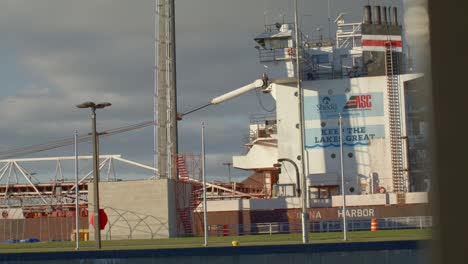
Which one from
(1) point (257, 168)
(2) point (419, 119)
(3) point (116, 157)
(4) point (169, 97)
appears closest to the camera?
(2) point (419, 119)

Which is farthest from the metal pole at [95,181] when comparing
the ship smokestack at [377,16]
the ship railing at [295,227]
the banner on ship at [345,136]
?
the ship smokestack at [377,16]

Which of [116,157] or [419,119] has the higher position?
[116,157]

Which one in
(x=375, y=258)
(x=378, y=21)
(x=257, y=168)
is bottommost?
(x=375, y=258)

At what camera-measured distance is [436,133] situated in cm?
151

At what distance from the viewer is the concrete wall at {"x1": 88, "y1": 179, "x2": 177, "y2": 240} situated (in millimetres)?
50062

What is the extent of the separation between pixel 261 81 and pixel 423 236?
56.0 m

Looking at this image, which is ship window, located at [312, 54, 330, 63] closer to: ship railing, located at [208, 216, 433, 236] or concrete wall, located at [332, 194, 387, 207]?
concrete wall, located at [332, 194, 387, 207]

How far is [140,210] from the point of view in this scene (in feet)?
166

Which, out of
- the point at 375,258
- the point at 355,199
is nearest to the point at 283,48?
the point at 355,199

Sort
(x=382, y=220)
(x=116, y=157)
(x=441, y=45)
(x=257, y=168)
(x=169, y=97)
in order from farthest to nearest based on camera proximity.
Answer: (x=116, y=157), (x=257, y=168), (x=169, y=97), (x=382, y=220), (x=441, y=45)

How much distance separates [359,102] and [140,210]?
14.8m

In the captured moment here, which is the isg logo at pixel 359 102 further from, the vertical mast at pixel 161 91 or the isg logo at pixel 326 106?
the vertical mast at pixel 161 91

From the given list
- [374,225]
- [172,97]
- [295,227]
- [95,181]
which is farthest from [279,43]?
[95,181]

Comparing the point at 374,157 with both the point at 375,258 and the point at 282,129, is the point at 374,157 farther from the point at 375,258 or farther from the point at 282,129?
the point at 375,258
